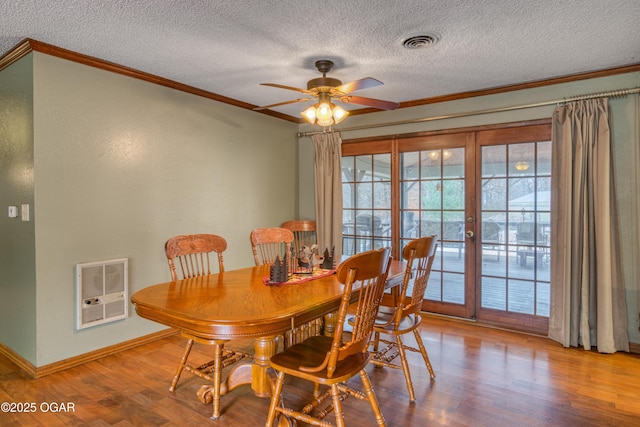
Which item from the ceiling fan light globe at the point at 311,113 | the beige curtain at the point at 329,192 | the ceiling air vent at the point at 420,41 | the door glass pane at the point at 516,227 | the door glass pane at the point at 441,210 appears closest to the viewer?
the ceiling air vent at the point at 420,41

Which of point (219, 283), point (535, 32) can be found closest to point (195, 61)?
point (219, 283)

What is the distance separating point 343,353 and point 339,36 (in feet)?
6.76

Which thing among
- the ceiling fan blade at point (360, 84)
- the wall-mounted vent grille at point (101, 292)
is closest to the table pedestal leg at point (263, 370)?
the wall-mounted vent grille at point (101, 292)

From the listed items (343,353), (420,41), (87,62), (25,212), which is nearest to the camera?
(343,353)

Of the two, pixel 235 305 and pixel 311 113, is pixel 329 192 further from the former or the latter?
pixel 235 305

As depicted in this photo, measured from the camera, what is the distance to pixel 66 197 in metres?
2.92

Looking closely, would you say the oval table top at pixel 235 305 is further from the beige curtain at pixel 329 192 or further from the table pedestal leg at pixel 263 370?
the beige curtain at pixel 329 192

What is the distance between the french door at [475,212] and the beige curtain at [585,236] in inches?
Answer: 7.6

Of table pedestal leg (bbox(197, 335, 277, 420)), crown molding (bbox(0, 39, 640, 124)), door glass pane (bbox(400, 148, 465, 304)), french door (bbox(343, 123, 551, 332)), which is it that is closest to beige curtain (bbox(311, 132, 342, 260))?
french door (bbox(343, 123, 551, 332))

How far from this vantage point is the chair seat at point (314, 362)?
5.76 feet

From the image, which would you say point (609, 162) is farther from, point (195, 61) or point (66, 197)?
point (66, 197)

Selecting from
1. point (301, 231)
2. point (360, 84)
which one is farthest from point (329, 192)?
point (360, 84)

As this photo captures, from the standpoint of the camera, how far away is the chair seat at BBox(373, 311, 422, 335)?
2377mm

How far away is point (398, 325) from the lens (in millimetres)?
2400
